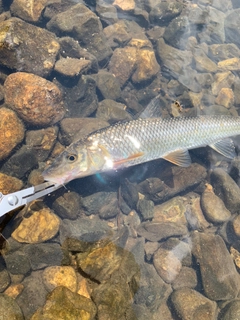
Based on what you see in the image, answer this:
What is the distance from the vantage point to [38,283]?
4.07m

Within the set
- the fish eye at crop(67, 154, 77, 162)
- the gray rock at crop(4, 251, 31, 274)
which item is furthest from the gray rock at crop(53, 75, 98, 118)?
the gray rock at crop(4, 251, 31, 274)

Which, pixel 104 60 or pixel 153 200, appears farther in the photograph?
pixel 104 60

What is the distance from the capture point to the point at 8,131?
4.95 m

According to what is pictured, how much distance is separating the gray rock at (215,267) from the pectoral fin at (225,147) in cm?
179

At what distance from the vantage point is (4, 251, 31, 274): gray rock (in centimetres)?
412

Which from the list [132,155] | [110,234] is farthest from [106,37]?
[110,234]

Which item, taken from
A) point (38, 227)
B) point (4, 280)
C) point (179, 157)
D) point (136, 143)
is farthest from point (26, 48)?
point (4, 280)

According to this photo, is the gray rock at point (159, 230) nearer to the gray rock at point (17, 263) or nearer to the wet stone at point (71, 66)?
the gray rock at point (17, 263)

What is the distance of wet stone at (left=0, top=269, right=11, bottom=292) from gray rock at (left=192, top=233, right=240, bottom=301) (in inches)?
130

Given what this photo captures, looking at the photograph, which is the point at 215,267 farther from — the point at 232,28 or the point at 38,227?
the point at 232,28

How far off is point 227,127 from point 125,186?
8.00 ft

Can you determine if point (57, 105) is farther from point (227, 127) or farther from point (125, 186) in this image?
point (227, 127)

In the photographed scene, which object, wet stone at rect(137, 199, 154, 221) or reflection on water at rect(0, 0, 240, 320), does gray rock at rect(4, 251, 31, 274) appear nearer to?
reflection on water at rect(0, 0, 240, 320)

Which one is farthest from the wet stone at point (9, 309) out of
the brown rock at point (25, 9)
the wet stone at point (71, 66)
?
the brown rock at point (25, 9)
